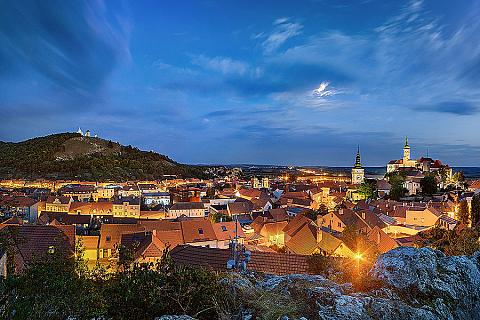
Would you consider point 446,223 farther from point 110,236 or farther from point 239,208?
point 110,236

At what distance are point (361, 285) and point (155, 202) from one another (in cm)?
8126

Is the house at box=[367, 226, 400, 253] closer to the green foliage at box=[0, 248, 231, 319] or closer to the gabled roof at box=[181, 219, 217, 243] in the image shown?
the gabled roof at box=[181, 219, 217, 243]

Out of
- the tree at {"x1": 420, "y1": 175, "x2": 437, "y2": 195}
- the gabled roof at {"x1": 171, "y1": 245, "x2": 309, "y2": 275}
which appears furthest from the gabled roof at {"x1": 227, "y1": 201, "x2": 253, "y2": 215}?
the gabled roof at {"x1": 171, "y1": 245, "x2": 309, "y2": 275}

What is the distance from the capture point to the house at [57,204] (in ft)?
213

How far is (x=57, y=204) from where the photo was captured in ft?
214

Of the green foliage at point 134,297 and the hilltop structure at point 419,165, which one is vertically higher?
the hilltop structure at point 419,165

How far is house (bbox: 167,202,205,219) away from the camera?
61.4m

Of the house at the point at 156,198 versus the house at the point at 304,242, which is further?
the house at the point at 156,198

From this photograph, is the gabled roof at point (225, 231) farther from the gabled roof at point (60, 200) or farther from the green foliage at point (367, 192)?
the green foliage at point (367, 192)

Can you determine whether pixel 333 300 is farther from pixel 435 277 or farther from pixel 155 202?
pixel 155 202

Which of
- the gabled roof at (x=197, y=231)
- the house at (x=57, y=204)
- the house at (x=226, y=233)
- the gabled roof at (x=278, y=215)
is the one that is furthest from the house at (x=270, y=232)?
the house at (x=57, y=204)

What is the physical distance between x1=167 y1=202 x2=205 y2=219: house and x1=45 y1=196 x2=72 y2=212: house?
19365 millimetres

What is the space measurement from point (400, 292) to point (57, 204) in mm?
69602

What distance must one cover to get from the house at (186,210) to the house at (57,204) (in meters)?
19.4
